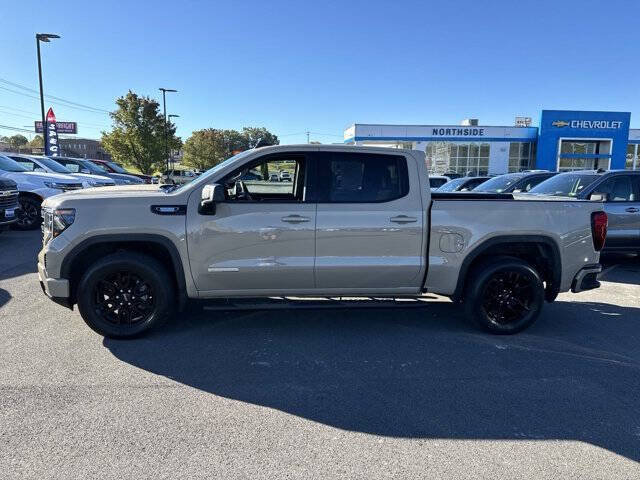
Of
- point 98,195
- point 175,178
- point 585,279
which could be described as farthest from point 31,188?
point 585,279

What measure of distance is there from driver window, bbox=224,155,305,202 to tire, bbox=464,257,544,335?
80.3 inches

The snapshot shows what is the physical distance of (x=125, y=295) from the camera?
445 cm

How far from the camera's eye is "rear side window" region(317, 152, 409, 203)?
14.9 ft

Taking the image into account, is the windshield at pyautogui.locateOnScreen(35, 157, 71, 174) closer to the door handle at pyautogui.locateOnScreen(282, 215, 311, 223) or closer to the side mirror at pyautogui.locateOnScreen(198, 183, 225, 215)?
the side mirror at pyautogui.locateOnScreen(198, 183, 225, 215)

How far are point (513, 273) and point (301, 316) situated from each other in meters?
2.36

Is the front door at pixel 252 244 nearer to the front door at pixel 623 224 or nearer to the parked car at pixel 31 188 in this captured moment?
the front door at pixel 623 224

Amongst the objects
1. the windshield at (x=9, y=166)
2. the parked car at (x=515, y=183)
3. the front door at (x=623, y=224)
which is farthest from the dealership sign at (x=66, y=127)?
the front door at (x=623, y=224)

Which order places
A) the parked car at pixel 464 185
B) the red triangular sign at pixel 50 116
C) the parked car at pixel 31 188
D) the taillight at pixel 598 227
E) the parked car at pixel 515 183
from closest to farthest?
the taillight at pixel 598 227 < the parked car at pixel 31 188 < the parked car at pixel 515 183 < the parked car at pixel 464 185 < the red triangular sign at pixel 50 116

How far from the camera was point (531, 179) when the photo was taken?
39.1 feet

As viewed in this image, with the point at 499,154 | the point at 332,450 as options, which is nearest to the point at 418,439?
the point at 332,450

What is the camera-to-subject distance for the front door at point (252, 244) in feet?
14.2

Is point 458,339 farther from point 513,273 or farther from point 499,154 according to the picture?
point 499,154

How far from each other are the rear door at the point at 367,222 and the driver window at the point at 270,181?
285 mm

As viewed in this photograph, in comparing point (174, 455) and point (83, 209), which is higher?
point (83, 209)
